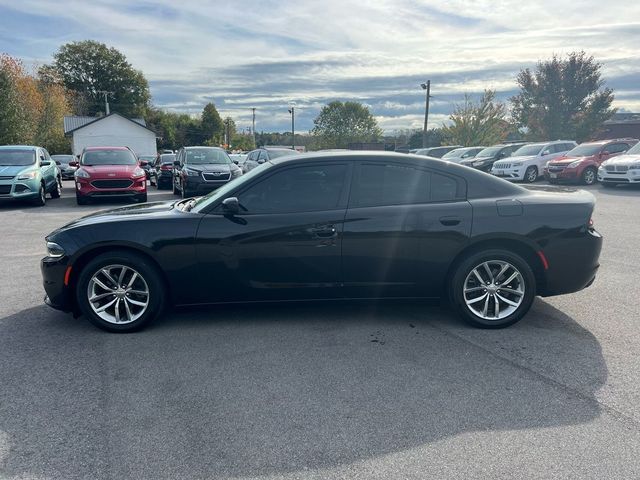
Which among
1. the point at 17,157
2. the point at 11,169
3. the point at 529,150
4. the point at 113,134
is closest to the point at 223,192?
the point at 11,169

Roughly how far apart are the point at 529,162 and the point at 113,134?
143 feet

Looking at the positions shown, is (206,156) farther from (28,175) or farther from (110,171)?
(28,175)

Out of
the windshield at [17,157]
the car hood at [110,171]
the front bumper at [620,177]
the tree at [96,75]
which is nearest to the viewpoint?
the windshield at [17,157]

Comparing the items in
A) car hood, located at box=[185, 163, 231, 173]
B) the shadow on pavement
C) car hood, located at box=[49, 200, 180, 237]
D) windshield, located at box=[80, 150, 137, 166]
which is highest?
windshield, located at box=[80, 150, 137, 166]

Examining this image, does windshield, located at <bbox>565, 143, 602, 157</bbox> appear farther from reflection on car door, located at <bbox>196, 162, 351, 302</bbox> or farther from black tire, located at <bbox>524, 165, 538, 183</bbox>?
reflection on car door, located at <bbox>196, 162, 351, 302</bbox>

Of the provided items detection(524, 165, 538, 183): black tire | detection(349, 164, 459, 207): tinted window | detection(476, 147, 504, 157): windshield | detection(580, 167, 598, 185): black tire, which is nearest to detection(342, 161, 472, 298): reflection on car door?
detection(349, 164, 459, 207): tinted window

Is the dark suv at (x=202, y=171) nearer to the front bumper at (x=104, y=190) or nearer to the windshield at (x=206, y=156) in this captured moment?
the windshield at (x=206, y=156)

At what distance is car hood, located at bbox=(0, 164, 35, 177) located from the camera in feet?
42.6

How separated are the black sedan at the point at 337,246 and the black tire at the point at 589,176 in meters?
16.0

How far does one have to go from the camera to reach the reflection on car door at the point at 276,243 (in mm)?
4355

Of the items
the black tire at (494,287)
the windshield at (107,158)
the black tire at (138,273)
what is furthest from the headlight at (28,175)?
the black tire at (494,287)

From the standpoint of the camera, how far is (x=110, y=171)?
45.5ft

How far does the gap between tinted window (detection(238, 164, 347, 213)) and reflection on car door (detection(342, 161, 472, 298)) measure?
18 cm

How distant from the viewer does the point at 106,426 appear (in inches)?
117
